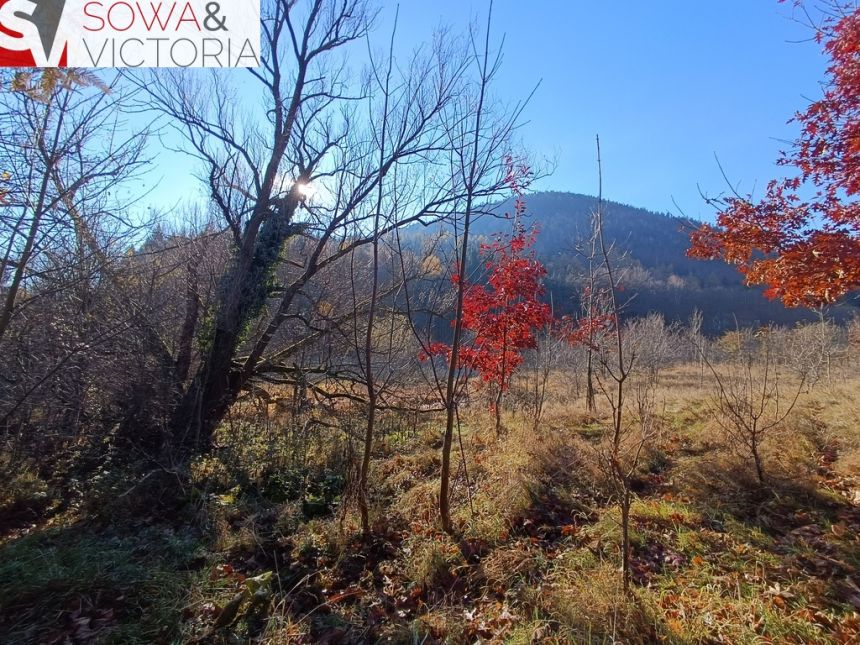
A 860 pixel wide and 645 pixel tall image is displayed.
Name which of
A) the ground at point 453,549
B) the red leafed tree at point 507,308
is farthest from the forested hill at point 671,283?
the ground at point 453,549

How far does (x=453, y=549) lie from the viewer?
10.8 feet

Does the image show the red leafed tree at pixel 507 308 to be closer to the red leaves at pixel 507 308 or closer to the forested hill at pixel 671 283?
the red leaves at pixel 507 308

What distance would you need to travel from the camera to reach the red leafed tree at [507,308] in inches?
243

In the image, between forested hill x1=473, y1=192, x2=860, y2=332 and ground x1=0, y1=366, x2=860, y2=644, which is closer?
ground x1=0, y1=366, x2=860, y2=644

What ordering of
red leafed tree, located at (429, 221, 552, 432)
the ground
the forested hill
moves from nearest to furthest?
the ground → red leafed tree, located at (429, 221, 552, 432) → the forested hill

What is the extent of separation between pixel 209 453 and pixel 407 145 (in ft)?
18.0

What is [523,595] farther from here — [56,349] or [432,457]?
[56,349]

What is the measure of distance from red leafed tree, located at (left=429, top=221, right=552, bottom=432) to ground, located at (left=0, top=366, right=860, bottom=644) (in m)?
1.36

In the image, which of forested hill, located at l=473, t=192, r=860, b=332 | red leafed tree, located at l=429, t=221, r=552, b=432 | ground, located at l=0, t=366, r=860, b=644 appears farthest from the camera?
forested hill, located at l=473, t=192, r=860, b=332

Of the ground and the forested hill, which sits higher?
the forested hill

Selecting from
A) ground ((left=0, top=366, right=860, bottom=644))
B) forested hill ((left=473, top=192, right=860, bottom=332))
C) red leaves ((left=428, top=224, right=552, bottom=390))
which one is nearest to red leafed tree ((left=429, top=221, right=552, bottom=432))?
red leaves ((left=428, top=224, right=552, bottom=390))

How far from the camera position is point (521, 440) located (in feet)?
17.1

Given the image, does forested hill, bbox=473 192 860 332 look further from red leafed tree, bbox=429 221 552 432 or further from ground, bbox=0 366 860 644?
ground, bbox=0 366 860 644

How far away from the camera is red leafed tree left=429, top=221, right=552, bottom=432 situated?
6.18m
